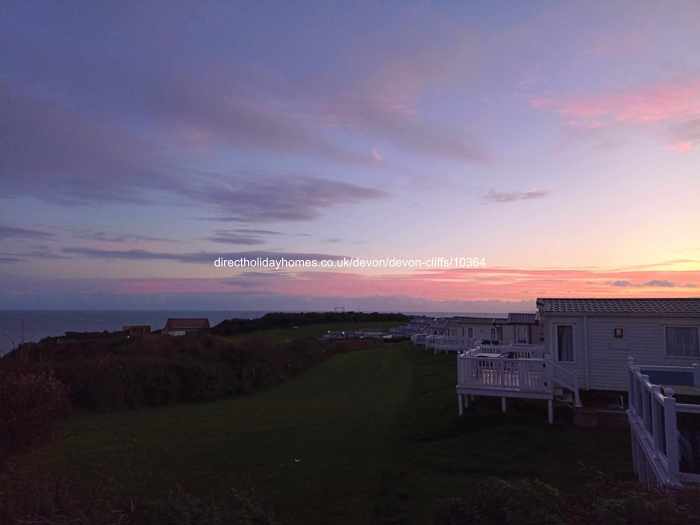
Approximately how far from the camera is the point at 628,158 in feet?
53.5

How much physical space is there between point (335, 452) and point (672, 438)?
6.58 metres

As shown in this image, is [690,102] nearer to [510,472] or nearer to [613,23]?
[613,23]

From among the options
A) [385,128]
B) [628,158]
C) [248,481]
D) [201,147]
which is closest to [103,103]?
[201,147]

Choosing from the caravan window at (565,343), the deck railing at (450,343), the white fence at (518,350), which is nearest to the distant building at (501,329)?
the deck railing at (450,343)

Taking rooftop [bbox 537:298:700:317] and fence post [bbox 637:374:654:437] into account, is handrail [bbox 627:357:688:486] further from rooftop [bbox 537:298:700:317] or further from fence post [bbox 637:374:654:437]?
rooftop [bbox 537:298:700:317]

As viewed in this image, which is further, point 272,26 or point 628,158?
point 628,158

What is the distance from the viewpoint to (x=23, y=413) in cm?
Answer: 746

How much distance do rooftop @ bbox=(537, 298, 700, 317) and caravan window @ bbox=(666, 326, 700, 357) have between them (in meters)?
0.47

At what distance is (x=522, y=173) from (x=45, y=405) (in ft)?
49.0

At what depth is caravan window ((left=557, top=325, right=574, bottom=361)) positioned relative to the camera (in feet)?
48.2

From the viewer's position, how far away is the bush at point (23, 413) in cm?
734

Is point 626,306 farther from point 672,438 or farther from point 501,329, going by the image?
point 501,329

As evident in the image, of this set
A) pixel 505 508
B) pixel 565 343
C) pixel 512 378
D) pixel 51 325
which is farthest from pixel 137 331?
pixel 51 325

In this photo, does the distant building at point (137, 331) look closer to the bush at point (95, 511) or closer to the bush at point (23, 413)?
the bush at point (23, 413)
